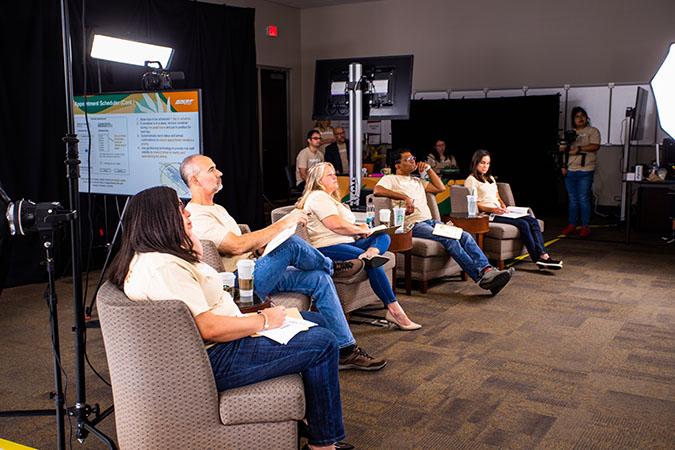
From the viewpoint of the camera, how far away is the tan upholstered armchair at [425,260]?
5.18 meters

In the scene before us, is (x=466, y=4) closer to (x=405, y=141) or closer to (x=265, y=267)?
(x=405, y=141)

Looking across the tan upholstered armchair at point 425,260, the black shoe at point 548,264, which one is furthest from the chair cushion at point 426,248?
the black shoe at point 548,264

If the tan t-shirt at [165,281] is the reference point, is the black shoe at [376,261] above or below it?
below

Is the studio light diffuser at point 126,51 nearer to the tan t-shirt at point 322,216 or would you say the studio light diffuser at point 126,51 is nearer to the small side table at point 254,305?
the tan t-shirt at point 322,216

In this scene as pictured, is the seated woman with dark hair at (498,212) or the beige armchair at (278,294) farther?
the seated woman with dark hair at (498,212)

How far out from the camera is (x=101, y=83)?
6.50 m

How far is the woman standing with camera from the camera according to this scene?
8.04 meters

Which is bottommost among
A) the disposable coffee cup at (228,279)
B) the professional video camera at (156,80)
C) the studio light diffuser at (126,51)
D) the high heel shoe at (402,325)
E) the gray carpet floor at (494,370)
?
the gray carpet floor at (494,370)

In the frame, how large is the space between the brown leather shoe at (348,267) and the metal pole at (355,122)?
1843 millimetres

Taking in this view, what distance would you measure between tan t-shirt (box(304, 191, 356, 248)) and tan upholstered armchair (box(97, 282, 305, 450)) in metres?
2.07

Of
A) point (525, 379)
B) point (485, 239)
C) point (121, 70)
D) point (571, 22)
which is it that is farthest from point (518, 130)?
point (525, 379)

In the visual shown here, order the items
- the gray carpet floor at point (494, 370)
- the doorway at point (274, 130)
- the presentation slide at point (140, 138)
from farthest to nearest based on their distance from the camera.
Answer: the doorway at point (274, 130)
the presentation slide at point (140, 138)
the gray carpet floor at point (494, 370)

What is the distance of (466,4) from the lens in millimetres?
10648

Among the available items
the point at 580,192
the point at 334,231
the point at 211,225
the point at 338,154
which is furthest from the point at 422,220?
the point at 338,154
